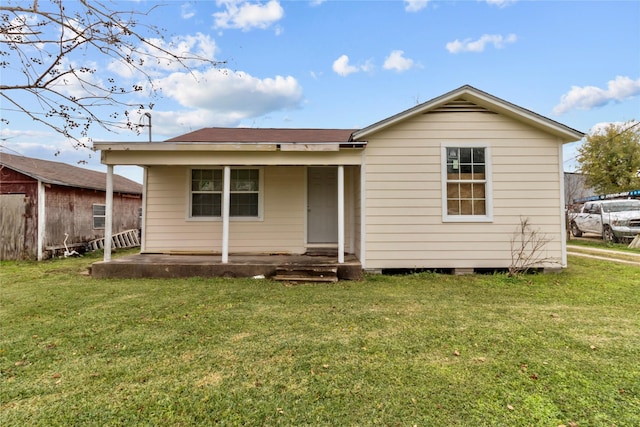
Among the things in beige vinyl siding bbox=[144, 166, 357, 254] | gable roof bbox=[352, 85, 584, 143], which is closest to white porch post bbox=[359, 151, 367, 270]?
gable roof bbox=[352, 85, 584, 143]

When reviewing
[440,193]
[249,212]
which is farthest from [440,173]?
Result: [249,212]

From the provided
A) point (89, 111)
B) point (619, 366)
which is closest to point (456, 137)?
point (619, 366)

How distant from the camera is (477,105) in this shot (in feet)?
22.2

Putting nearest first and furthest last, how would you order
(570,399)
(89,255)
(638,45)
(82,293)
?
1. (570,399)
2. (82,293)
3. (638,45)
4. (89,255)

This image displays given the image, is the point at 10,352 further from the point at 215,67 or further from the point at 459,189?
the point at 459,189

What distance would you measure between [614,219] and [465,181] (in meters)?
9.69

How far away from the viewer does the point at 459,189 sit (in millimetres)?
6809

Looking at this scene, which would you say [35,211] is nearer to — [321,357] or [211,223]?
[211,223]

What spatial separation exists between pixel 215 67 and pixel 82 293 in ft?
15.3

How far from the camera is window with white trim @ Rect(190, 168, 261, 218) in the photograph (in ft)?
26.7

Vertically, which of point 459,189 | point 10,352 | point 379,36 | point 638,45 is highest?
point 379,36

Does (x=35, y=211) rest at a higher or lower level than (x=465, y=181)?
lower

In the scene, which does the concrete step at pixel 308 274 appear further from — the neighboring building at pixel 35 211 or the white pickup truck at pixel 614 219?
the white pickup truck at pixel 614 219

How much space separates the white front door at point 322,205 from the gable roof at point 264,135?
0.92 meters
